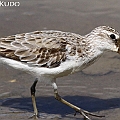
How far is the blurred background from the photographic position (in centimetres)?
916

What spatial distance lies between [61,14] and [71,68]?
4.13 m

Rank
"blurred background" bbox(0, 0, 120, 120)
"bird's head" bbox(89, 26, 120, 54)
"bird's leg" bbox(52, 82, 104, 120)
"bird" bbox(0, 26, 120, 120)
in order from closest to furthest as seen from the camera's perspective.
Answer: "bird" bbox(0, 26, 120, 120) → "bird's head" bbox(89, 26, 120, 54) → "bird's leg" bbox(52, 82, 104, 120) → "blurred background" bbox(0, 0, 120, 120)

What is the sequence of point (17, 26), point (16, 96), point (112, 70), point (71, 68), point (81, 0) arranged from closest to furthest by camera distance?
point (71, 68) → point (16, 96) → point (112, 70) → point (17, 26) → point (81, 0)

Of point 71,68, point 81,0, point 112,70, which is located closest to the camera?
point 71,68

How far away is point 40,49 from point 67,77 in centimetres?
173

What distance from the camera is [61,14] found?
12477 mm

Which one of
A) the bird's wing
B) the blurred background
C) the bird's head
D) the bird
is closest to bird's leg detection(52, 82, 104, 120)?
the bird

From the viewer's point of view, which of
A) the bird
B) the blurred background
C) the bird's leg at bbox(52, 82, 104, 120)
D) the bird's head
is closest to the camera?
the bird

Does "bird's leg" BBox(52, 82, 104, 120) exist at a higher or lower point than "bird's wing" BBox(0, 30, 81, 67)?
lower

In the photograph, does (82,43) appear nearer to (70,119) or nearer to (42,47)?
(42,47)

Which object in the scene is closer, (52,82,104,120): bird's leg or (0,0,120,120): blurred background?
(52,82,104,120): bird's leg

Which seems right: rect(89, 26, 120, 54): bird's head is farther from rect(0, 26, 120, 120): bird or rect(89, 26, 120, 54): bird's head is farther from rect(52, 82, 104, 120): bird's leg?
rect(52, 82, 104, 120): bird's leg

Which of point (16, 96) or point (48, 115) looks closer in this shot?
point (48, 115)

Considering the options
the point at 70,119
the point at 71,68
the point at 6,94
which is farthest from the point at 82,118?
the point at 6,94
